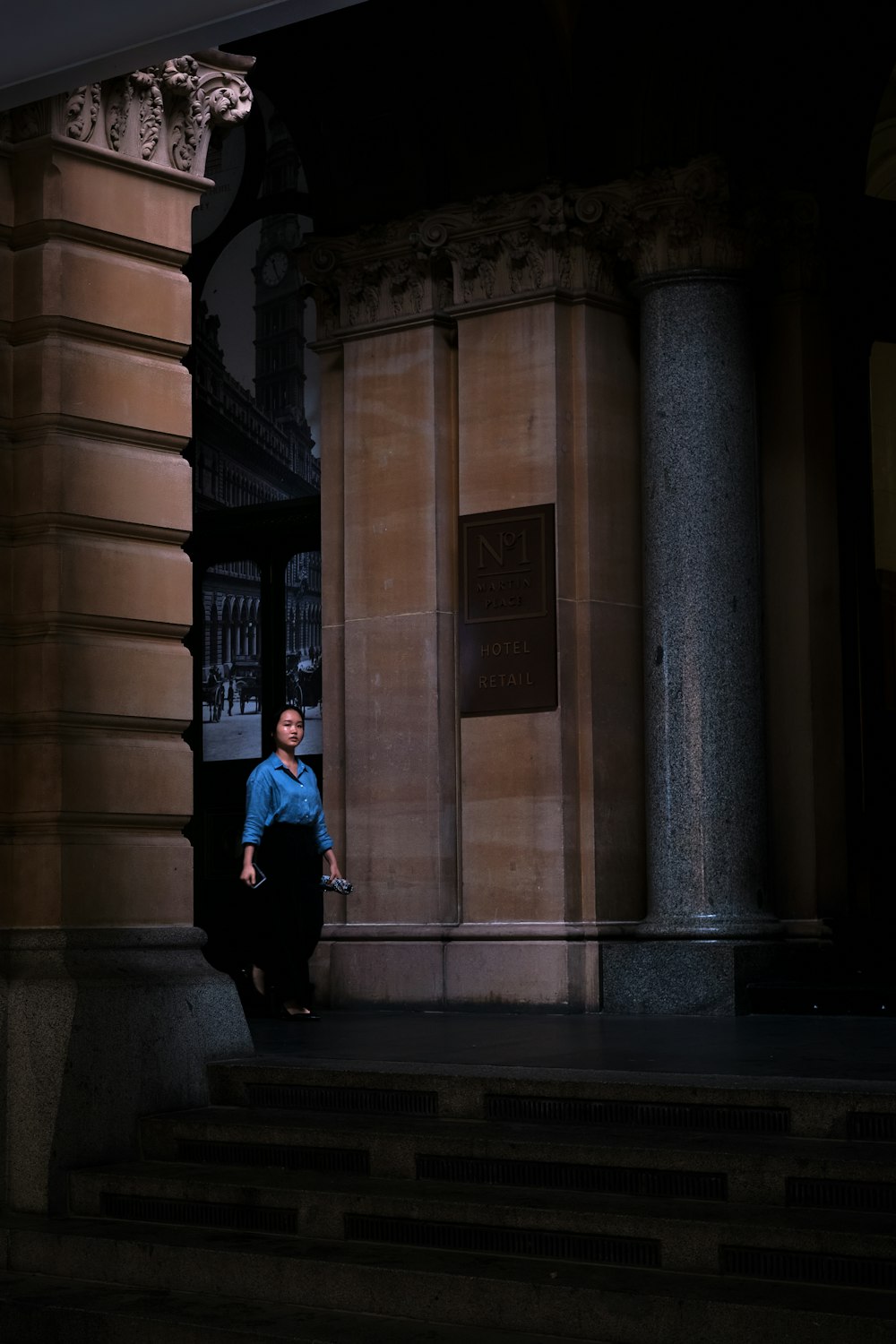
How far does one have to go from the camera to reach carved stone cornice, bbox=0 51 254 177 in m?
10.1

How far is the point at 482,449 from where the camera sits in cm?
1540

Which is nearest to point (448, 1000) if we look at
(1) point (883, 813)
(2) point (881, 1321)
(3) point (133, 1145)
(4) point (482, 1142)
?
(1) point (883, 813)

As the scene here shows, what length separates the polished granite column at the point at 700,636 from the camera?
14.7 metres

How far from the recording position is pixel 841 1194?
7.69 meters

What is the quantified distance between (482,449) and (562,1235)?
8424 mm

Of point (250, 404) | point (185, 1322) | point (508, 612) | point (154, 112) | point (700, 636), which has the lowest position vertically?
point (185, 1322)

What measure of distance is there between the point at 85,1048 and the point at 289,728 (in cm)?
428

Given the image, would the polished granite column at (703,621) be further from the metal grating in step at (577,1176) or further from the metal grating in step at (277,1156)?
the metal grating in step at (577,1176)

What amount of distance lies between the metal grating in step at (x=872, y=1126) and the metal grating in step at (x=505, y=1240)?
3.53 ft

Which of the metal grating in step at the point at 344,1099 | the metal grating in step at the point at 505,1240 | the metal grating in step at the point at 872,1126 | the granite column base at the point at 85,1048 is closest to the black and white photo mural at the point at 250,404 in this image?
the granite column base at the point at 85,1048

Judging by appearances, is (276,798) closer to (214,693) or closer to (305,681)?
(305,681)

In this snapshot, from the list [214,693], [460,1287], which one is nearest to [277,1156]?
[460,1287]

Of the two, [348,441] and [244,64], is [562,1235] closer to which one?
[244,64]

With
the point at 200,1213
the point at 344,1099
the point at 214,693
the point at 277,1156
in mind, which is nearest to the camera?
the point at 200,1213
